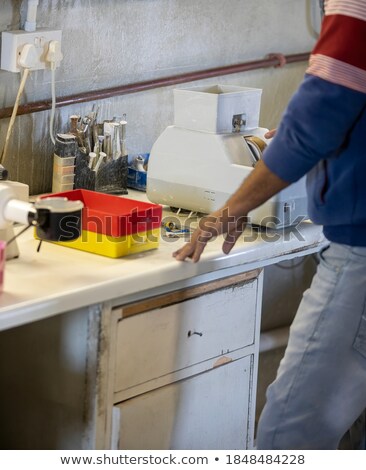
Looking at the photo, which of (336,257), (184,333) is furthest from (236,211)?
(184,333)

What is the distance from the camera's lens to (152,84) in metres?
2.74

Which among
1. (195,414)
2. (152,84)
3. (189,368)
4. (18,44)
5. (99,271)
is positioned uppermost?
(18,44)

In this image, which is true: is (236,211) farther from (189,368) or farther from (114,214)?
(189,368)

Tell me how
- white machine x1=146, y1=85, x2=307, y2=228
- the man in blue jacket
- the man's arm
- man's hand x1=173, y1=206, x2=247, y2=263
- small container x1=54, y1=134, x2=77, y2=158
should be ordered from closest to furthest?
the man in blue jacket < the man's arm < man's hand x1=173, y1=206, x2=247, y2=263 < white machine x1=146, y1=85, x2=307, y2=228 < small container x1=54, y1=134, x2=77, y2=158

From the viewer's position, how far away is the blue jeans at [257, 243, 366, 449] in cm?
187

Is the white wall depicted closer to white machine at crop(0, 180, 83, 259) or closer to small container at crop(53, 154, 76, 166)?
small container at crop(53, 154, 76, 166)

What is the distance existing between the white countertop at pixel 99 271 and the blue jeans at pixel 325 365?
30 centimetres

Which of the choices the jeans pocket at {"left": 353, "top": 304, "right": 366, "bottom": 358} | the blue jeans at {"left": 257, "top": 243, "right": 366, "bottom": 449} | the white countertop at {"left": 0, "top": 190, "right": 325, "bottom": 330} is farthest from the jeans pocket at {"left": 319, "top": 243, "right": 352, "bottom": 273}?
the white countertop at {"left": 0, "top": 190, "right": 325, "bottom": 330}

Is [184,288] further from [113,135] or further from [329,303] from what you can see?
[113,135]

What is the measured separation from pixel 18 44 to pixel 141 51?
0.48 m

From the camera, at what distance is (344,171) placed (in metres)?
1.81

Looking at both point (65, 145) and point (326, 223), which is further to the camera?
point (65, 145)

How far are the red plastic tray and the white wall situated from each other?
0.98 ft

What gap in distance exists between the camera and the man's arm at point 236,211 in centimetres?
185
